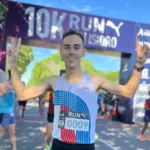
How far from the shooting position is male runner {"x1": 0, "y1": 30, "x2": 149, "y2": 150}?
2.30 metres

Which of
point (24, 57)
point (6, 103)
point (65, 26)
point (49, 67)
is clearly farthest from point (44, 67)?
point (6, 103)

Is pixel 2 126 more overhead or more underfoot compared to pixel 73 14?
more underfoot

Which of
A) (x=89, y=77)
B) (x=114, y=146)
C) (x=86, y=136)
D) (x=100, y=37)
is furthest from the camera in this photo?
(x=100, y=37)

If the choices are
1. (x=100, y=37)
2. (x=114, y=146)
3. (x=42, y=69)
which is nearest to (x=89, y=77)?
(x=114, y=146)

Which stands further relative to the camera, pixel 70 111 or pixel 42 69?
pixel 42 69

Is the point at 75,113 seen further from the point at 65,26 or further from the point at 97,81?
the point at 65,26

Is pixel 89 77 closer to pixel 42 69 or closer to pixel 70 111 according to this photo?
pixel 70 111

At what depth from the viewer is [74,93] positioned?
92.0 inches

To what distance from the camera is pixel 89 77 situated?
2480 millimetres

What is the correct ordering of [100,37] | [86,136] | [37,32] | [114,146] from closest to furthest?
[86,136], [114,146], [37,32], [100,37]

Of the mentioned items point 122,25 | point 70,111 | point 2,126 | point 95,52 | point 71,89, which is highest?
point 122,25

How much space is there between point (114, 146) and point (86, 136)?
569 cm

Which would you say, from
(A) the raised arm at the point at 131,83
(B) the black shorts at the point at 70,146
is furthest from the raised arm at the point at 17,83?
(A) the raised arm at the point at 131,83

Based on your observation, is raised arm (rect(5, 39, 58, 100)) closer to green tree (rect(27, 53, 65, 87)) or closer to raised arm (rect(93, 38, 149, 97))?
raised arm (rect(93, 38, 149, 97))
